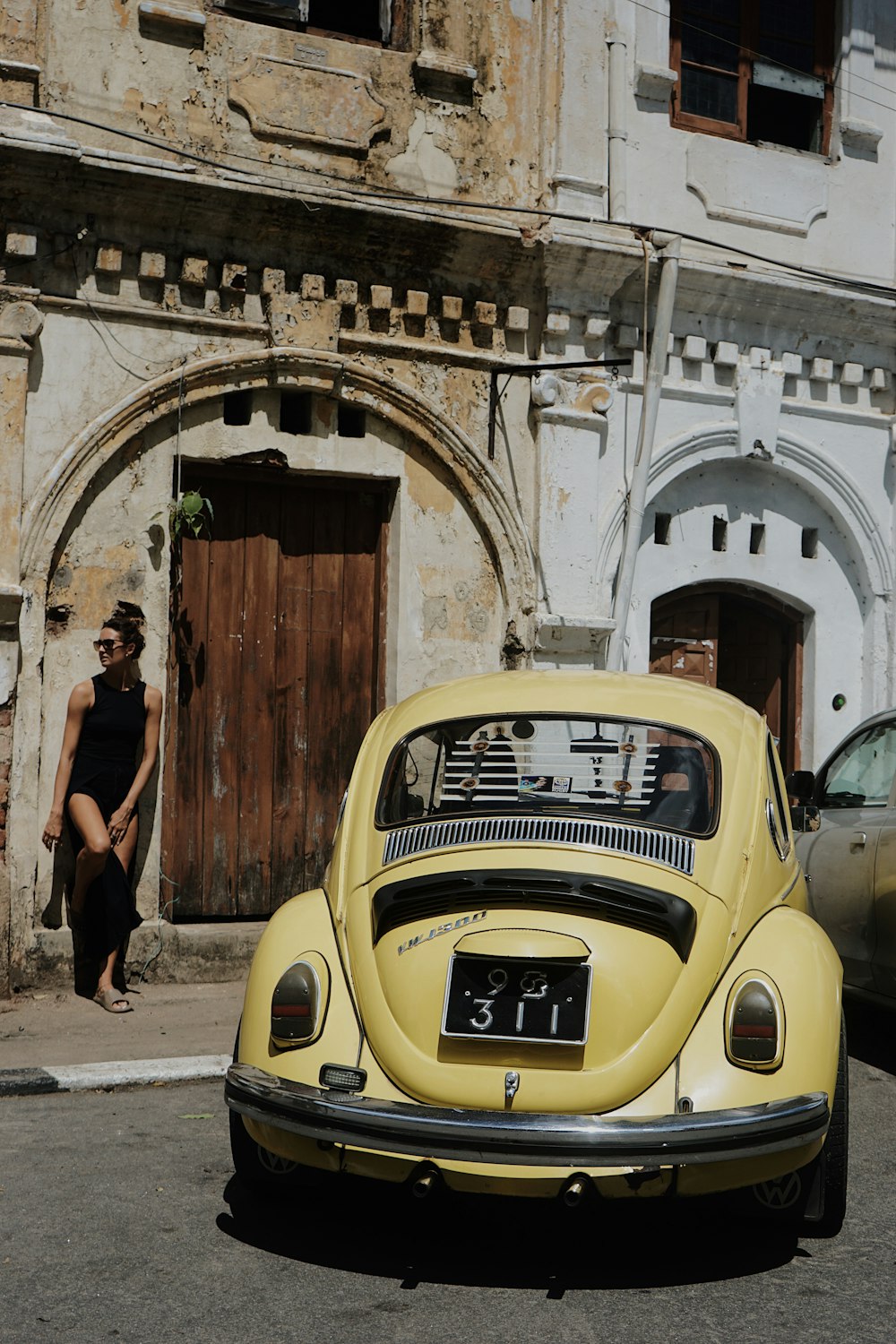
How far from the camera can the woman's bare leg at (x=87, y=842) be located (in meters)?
8.30

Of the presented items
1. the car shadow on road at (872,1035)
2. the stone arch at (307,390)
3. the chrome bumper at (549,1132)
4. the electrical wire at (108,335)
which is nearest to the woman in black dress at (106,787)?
the stone arch at (307,390)

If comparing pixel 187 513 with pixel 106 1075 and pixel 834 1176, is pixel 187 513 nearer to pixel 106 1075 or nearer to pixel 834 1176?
pixel 106 1075

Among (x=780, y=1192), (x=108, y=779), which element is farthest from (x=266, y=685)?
(x=780, y=1192)

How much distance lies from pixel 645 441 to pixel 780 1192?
673 cm

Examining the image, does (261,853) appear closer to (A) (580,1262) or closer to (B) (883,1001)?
(B) (883,1001)

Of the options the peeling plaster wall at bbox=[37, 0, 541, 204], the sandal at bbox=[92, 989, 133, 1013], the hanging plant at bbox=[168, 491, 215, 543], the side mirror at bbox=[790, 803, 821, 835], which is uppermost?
the peeling plaster wall at bbox=[37, 0, 541, 204]

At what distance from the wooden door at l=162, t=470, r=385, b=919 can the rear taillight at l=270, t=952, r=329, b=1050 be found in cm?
473

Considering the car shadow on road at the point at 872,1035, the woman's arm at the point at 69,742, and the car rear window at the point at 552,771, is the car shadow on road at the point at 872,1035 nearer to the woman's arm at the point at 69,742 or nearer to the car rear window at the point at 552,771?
the car rear window at the point at 552,771

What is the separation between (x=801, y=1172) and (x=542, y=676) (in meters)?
2.09

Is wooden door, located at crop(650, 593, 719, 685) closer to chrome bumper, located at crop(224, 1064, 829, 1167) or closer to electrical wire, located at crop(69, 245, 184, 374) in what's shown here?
electrical wire, located at crop(69, 245, 184, 374)

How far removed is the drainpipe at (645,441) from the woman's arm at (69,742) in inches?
148

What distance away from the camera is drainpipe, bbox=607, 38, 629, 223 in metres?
→ 10.4

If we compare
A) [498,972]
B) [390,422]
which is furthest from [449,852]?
[390,422]

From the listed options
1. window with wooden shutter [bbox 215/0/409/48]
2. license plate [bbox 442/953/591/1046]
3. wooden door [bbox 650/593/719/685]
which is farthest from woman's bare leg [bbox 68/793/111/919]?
window with wooden shutter [bbox 215/0/409/48]
